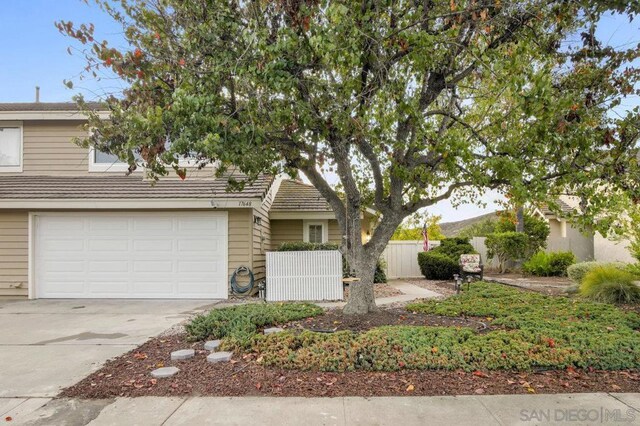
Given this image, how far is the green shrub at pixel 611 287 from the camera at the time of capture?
8.65 m

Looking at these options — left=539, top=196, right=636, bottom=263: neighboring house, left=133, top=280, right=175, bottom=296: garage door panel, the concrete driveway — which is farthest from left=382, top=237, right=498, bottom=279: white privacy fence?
left=133, top=280, right=175, bottom=296: garage door panel

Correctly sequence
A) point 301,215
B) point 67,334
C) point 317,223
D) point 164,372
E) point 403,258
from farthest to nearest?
point 403,258 → point 317,223 → point 301,215 → point 67,334 → point 164,372

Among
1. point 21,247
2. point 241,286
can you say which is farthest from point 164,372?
point 21,247

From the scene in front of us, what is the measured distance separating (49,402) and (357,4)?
16.7ft

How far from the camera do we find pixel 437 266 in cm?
1519

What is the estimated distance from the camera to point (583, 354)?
4.73 metres

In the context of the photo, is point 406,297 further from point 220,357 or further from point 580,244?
point 580,244

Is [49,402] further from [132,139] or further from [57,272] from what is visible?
[57,272]

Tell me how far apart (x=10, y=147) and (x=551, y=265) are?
1775cm

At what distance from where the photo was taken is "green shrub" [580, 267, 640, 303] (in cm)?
865

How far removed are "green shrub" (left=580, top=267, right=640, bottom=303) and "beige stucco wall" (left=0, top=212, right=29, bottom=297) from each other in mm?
12950

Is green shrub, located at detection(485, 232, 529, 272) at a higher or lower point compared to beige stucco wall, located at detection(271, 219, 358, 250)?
lower

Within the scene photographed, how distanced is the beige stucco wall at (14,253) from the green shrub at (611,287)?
12950mm

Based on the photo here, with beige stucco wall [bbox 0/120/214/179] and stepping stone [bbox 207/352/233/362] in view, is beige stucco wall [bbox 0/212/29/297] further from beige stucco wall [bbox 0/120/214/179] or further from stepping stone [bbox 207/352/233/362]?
stepping stone [bbox 207/352/233/362]
